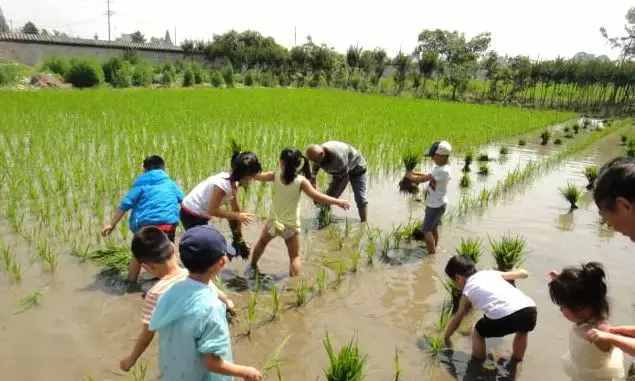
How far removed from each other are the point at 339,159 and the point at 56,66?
2466 centimetres

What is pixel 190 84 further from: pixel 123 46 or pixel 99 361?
pixel 99 361

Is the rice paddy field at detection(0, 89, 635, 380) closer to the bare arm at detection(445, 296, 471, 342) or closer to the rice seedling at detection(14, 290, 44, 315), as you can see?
the rice seedling at detection(14, 290, 44, 315)

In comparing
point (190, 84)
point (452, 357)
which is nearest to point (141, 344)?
point (452, 357)

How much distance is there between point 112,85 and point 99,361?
24.4 meters

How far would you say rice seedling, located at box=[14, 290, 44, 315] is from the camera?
3.34m

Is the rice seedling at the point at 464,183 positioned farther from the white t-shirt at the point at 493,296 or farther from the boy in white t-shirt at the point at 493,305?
the white t-shirt at the point at 493,296

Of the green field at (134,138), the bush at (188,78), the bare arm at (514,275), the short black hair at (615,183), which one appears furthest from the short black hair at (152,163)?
the bush at (188,78)

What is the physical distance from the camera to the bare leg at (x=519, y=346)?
2.91 metres

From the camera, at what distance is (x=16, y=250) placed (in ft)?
14.0

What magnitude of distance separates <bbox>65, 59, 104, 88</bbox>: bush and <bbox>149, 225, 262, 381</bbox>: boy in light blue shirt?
24.6m

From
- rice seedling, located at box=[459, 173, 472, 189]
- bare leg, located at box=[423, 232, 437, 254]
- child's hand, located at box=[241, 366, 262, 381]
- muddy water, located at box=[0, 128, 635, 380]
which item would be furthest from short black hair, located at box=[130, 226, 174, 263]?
rice seedling, located at box=[459, 173, 472, 189]

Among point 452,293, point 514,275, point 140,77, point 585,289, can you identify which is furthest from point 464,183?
point 140,77

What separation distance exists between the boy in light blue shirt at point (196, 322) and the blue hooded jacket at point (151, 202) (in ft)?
6.47

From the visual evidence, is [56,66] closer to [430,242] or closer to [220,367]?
[430,242]
